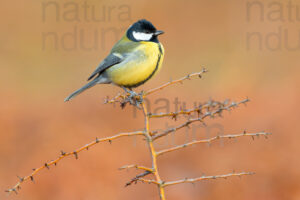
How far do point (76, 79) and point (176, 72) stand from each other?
1332 mm

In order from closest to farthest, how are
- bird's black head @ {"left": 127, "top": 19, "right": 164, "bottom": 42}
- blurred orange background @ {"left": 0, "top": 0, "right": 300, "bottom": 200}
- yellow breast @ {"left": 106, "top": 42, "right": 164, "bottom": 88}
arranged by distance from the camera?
1. yellow breast @ {"left": 106, "top": 42, "right": 164, "bottom": 88}
2. bird's black head @ {"left": 127, "top": 19, "right": 164, "bottom": 42}
3. blurred orange background @ {"left": 0, "top": 0, "right": 300, "bottom": 200}

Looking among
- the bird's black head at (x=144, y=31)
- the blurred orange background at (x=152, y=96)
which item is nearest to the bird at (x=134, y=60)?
the bird's black head at (x=144, y=31)

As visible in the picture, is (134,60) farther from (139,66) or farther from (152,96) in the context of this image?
(152,96)

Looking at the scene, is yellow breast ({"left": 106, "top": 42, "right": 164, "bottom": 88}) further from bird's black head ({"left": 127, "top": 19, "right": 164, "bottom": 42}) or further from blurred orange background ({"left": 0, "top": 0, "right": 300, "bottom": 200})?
blurred orange background ({"left": 0, "top": 0, "right": 300, "bottom": 200})

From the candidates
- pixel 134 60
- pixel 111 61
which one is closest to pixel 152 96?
pixel 111 61

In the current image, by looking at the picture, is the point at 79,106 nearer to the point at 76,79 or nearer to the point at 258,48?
the point at 76,79

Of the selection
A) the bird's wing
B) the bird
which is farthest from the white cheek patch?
the bird's wing

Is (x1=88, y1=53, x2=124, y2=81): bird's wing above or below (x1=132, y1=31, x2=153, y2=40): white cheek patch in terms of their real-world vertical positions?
below

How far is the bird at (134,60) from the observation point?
337cm

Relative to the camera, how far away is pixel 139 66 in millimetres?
3377

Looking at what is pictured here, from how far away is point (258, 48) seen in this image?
7.49m

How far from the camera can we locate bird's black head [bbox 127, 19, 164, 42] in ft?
11.5

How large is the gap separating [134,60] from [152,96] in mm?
2440

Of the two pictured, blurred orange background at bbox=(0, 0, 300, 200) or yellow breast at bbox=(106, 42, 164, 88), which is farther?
blurred orange background at bbox=(0, 0, 300, 200)
